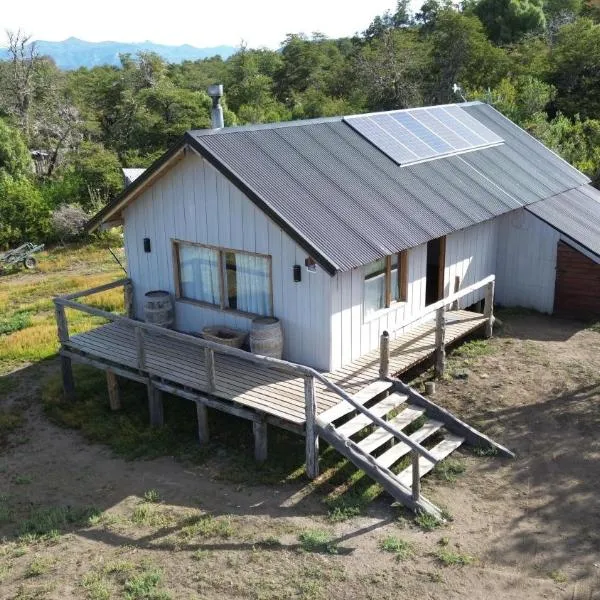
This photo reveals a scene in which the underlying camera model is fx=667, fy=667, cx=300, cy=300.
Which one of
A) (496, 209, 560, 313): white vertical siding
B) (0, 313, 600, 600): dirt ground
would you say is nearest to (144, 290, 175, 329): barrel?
(0, 313, 600, 600): dirt ground

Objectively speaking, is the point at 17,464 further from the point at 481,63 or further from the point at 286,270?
the point at 481,63

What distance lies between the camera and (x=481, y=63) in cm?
→ 4678

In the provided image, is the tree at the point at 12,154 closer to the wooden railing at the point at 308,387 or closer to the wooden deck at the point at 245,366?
the wooden deck at the point at 245,366

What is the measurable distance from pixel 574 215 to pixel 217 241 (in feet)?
34.4

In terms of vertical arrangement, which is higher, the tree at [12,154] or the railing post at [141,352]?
the tree at [12,154]

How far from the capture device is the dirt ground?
27.3 ft

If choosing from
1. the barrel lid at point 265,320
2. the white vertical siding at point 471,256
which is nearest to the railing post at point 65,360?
the barrel lid at point 265,320

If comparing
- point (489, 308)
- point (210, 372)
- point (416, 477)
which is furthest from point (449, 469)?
point (489, 308)

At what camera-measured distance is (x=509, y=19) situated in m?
63.9

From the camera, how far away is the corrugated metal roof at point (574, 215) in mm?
16828

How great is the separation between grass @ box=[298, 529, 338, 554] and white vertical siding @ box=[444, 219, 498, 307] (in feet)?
25.7

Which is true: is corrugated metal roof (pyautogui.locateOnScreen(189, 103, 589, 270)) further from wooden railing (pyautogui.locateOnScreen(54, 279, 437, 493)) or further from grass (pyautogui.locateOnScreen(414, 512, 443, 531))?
grass (pyautogui.locateOnScreen(414, 512, 443, 531))

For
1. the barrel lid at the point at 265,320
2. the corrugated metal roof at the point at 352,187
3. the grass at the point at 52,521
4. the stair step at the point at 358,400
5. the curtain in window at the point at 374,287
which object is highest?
the corrugated metal roof at the point at 352,187

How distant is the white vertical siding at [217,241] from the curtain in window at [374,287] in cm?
132
